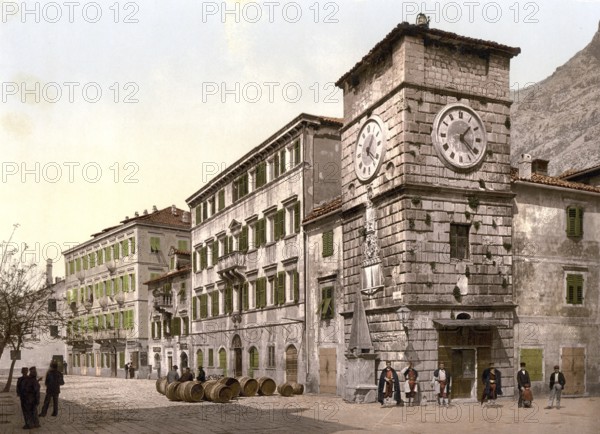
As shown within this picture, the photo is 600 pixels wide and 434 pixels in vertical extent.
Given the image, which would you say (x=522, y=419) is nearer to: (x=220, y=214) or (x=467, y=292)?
(x=467, y=292)

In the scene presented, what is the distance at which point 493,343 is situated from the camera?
25.4 metres

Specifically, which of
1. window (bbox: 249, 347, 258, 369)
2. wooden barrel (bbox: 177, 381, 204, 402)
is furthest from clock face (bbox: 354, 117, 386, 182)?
window (bbox: 249, 347, 258, 369)

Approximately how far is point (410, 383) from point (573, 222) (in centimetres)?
998

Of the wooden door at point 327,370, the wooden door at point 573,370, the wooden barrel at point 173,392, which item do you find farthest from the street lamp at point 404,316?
the wooden barrel at point 173,392

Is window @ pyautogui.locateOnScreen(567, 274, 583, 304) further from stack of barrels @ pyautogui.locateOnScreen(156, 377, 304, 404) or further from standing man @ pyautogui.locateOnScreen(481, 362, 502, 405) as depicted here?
stack of barrels @ pyautogui.locateOnScreen(156, 377, 304, 404)

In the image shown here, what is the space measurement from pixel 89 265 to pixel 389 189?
48.4m

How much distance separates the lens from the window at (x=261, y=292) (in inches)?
1443

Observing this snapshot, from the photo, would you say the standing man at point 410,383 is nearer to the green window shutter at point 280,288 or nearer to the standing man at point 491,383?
the standing man at point 491,383

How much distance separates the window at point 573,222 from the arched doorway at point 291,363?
12.6 meters

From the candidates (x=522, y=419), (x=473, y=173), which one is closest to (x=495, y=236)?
(x=473, y=173)

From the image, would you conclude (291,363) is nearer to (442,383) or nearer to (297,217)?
(297,217)

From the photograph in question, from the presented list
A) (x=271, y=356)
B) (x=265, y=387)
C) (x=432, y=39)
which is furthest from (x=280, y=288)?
(x=432, y=39)

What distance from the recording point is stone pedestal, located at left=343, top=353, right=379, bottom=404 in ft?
81.3

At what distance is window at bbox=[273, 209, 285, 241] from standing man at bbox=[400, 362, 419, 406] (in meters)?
12.6
